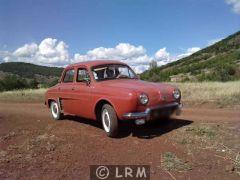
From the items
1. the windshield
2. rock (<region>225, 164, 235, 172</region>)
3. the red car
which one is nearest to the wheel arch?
the red car

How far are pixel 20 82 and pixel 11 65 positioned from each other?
52362mm

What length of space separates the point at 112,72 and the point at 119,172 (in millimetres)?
3466

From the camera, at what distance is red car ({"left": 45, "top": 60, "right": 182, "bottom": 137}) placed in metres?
7.37

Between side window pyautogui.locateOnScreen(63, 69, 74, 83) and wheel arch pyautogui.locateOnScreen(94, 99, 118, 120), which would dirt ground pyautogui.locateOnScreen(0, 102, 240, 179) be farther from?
side window pyautogui.locateOnScreen(63, 69, 74, 83)

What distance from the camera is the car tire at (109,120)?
7625 mm

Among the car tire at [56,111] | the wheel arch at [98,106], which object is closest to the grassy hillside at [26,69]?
the car tire at [56,111]

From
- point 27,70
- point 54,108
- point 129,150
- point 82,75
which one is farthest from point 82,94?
point 27,70

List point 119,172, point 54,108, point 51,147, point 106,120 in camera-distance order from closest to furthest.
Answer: point 119,172, point 51,147, point 106,120, point 54,108

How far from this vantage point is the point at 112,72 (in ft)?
29.3

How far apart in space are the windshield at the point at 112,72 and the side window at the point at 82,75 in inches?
9.8

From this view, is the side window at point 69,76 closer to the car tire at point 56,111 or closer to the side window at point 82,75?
the side window at point 82,75

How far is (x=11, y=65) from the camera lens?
115688 mm

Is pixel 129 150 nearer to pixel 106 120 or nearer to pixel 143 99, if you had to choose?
pixel 143 99

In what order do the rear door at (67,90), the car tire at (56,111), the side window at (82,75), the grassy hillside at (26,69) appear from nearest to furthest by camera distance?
the side window at (82,75)
the rear door at (67,90)
the car tire at (56,111)
the grassy hillside at (26,69)
